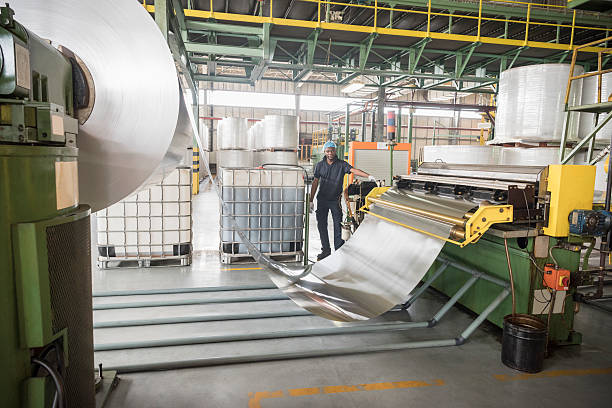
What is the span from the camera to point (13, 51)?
129cm

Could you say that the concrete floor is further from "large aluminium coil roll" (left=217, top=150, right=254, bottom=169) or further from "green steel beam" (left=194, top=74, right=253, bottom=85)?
"large aluminium coil roll" (left=217, top=150, right=254, bottom=169)

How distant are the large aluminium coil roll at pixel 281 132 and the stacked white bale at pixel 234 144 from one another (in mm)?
2740

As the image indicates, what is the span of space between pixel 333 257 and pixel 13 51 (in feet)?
12.4

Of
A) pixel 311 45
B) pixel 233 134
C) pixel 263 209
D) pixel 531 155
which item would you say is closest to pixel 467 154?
pixel 531 155

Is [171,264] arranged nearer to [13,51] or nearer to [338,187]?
[338,187]

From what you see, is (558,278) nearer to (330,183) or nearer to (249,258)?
(330,183)

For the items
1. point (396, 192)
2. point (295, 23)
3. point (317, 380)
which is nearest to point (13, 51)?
point (317, 380)

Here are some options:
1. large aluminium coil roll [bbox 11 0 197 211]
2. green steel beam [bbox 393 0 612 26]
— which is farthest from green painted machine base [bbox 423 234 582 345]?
green steel beam [bbox 393 0 612 26]

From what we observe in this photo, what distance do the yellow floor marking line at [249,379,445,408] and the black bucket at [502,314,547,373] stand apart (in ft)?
2.27

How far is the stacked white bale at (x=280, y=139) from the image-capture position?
948 centimetres

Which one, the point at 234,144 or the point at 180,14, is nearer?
the point at 180,14

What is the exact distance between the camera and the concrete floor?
2791mm

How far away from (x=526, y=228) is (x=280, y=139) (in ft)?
22.8

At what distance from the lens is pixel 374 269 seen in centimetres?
409
